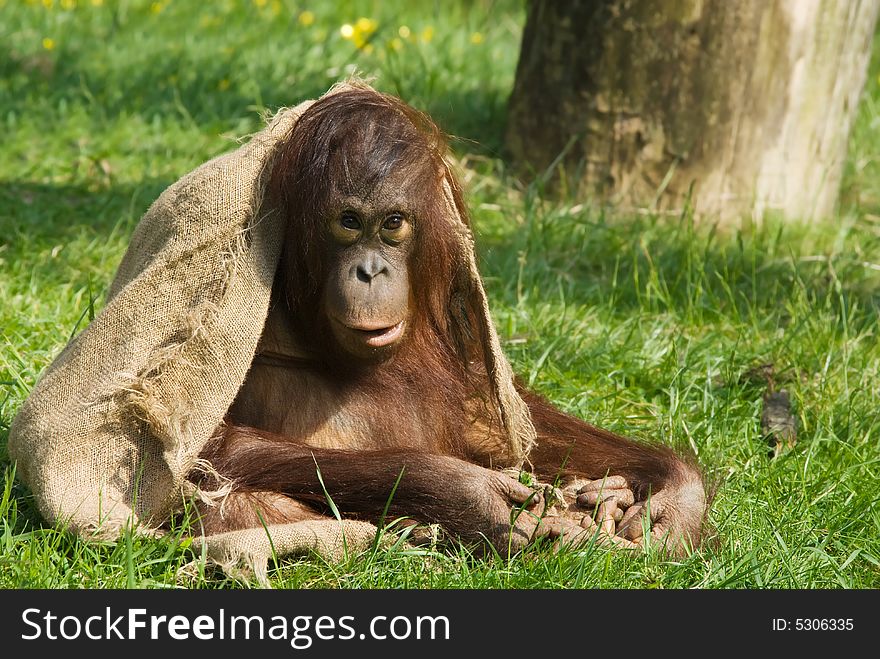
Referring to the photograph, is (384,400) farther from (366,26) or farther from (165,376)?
(366,26)

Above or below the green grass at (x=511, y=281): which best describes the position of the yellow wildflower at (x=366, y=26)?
above

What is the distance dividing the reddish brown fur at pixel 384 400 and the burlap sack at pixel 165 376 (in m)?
0.09

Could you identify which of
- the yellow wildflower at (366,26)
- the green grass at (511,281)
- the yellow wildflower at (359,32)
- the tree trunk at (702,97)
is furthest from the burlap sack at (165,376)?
the yellow wildflower at (366,26)

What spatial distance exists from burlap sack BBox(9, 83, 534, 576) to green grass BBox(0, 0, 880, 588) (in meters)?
0.09

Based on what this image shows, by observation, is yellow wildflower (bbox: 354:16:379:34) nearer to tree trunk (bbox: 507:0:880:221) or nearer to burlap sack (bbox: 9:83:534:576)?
tree trunk (bbox: 507:0:880:221)

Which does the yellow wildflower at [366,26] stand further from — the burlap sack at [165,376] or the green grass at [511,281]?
the burlap sack at [165,376]

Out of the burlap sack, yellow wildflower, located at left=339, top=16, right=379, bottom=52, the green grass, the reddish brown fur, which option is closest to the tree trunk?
the green grass

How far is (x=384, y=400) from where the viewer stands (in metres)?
3.16

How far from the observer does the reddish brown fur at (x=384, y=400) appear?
288cm

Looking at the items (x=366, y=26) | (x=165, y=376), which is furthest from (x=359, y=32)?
(x=165, y=376)

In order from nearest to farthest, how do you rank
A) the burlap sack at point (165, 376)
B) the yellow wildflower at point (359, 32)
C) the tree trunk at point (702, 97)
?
1. the burlap sack at point (165, 376)
2. the tree trunk at point (702, 97)
3. the yellow wildflower at point (359, 32)

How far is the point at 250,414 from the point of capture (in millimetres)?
3068

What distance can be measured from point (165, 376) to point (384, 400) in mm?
553

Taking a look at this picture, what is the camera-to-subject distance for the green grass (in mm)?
2834
